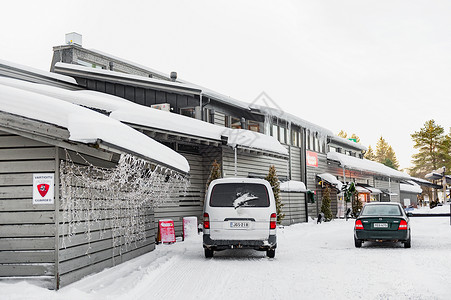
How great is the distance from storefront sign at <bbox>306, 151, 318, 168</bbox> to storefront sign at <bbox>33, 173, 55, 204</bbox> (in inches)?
945

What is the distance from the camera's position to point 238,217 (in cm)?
1102

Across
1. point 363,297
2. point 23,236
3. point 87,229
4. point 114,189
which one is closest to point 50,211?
point 23,236

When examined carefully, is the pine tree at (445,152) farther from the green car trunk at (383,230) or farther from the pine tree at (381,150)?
the green car trunk at (383,230)

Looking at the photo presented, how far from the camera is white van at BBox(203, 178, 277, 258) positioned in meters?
11.0

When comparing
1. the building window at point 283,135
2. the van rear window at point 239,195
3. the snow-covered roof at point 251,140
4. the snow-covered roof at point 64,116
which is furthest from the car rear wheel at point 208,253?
the building window at point 283,135

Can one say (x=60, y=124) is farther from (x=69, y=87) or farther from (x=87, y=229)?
(x=69, y=87)

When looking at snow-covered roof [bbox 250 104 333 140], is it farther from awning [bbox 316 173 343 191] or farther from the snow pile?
the snow pile

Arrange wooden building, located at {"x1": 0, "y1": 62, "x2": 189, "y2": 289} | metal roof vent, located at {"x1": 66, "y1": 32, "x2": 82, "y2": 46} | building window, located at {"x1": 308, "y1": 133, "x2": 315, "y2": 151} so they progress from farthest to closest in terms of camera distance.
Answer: building window, located at {"x1": 308, "y1": 133, "x2": 315, "y2": 151}
metal roof vent, located at {"x1": 66, "y1": 32, "x2": 82, "y2": 46}
wooden building, located at {"x1": 0, "y1": 62, "x2": 189, "y2": 289}

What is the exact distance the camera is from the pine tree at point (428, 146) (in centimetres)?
9262

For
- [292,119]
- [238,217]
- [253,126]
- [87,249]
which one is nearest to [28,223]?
[87,249]

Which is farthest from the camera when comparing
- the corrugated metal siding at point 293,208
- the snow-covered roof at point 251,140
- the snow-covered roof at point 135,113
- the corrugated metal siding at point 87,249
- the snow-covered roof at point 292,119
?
the corrugated metal siding at point 293,208

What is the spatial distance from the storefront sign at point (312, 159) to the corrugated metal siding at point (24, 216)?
24.0 meters

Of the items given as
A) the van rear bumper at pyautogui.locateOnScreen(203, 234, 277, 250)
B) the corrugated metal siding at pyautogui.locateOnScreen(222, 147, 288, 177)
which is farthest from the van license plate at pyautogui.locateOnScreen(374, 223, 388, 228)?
the corrugated metal siding at pyautogui.locateOnScreen(222, 147, 288, 177)

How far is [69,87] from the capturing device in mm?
18562
